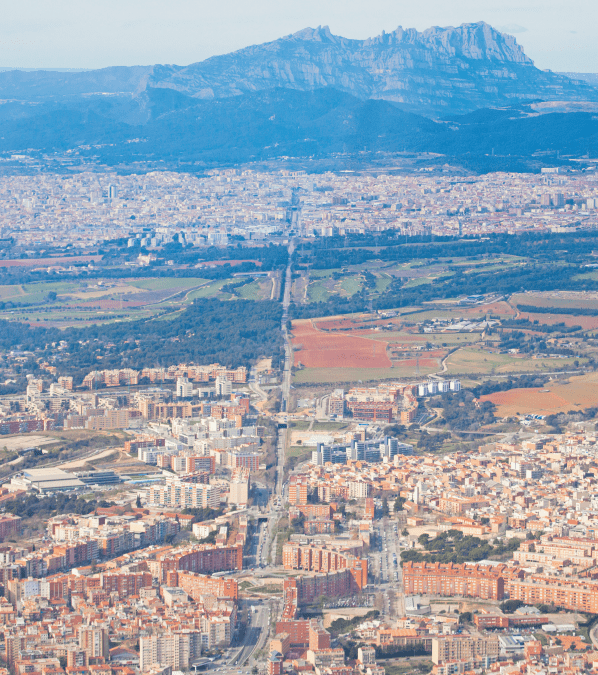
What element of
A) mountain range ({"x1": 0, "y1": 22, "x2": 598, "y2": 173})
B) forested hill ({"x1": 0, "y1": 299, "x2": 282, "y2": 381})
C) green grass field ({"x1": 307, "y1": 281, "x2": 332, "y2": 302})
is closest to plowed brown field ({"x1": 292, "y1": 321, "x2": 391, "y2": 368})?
forested hill ({"x1": 0, "y1": 299, "x2": 282, "y2": 381})

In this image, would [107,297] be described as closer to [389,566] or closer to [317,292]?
[317,292]

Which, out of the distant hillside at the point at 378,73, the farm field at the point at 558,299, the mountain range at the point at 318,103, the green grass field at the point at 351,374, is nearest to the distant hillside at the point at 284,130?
the mountain range at the point at 318,103

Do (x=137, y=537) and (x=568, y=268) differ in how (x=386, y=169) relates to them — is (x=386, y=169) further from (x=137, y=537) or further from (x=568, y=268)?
(x=137, y=537)

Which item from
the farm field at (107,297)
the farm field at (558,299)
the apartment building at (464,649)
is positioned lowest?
the farm field at (107,297)

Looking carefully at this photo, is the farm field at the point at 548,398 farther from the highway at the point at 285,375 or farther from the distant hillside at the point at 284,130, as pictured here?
the distant hillside at the point at 284,130

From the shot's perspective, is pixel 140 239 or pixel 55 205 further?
pixel 55 205

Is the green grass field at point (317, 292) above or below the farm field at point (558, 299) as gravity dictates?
below

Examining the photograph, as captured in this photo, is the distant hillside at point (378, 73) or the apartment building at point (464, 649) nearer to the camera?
the apartment building at point (464, 649)

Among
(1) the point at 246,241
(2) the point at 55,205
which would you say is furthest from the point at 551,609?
(2) the point at 55,205
